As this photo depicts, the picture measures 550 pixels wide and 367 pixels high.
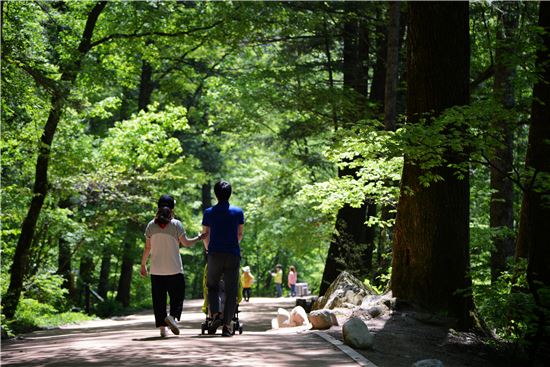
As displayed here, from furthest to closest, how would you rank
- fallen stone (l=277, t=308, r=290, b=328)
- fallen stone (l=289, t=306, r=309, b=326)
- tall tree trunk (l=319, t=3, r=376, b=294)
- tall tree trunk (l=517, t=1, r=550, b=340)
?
1. tall tree trunk (l=319, t=3, r=376, b=294)
2. fallen stone (l=277, t=308, r=290, b=328)
3. fallen stone (l=289, t=306, r=309, b=326)
4. tall tree trunk (l=517, t=1, r=550, b=340)

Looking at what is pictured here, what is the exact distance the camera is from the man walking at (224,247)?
30.9 feet

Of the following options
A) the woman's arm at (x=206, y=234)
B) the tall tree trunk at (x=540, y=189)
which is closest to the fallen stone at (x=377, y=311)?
the tall tree trunk at (x=540, y=189)

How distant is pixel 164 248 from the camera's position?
376 inches

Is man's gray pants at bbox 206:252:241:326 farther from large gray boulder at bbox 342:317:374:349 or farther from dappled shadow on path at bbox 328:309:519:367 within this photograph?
large gray boulder at bbox 342:317:374:349

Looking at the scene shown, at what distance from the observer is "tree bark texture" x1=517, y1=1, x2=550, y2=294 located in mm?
9352

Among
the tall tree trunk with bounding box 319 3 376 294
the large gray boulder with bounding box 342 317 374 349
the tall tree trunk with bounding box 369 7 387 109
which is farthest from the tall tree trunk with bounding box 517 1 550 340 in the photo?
the tall tree trunk with bounding box 369 7 387 109

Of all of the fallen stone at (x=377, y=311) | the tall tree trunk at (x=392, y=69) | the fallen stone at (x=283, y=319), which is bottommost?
the fallen stone at (x=283, y=319)

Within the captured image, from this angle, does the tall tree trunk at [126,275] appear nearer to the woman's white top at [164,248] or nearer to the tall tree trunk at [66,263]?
the tall tree trunk at [66,263]

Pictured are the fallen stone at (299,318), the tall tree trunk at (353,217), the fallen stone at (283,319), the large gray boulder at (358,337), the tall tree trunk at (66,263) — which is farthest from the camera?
the tall tree trunk at (66,263)

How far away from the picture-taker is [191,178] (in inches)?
1262

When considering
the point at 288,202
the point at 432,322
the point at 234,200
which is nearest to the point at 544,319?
the point at 432,322

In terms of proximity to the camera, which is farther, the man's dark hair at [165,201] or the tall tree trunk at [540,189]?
the man's dark hair at [165,201]

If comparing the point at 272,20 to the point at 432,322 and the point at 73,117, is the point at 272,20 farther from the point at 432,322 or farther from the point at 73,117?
the point at 432,322

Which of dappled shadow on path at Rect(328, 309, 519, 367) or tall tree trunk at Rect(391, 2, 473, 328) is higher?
tall tree trunk at Rect(391, 2, 473, 328)
